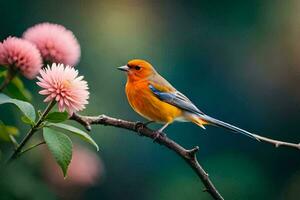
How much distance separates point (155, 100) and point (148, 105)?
6 cm

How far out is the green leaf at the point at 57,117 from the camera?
0.81 metres

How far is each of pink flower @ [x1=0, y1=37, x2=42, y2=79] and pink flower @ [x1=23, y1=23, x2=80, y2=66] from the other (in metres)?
0.06

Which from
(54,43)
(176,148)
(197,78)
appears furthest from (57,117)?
(197,78)

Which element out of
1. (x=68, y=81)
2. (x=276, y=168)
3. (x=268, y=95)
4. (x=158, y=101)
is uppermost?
(x=68, y=81)

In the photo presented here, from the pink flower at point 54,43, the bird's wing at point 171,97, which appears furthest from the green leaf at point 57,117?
the bird's wing at point 171,97

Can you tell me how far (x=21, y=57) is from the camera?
2.70 ft

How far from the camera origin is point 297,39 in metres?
5.12

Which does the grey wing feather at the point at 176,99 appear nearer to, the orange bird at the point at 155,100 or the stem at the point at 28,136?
the orange bird at the point at 155,100

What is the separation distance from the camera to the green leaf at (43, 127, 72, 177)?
77 centimetres

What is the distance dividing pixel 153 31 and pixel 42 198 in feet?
13.2

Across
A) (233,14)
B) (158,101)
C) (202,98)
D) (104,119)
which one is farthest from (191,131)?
(104,119)

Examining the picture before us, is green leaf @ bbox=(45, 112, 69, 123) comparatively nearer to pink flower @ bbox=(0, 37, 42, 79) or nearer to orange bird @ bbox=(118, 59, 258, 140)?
pink flower @ bbox=(0, 37, 42, 79)

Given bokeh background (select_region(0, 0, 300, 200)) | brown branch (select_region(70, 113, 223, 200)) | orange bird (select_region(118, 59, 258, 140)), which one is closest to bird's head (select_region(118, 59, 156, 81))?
orange bird (select_region(118, 59, 258, 140))

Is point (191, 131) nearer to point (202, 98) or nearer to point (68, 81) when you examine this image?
point (202, 98)
